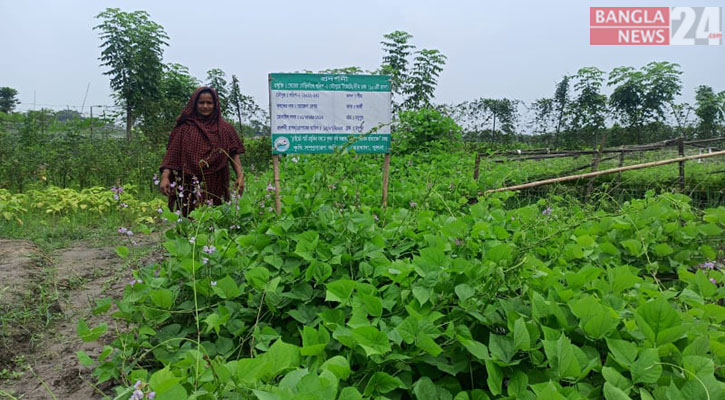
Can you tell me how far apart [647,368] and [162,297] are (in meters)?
1.35

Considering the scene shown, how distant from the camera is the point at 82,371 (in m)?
2.08

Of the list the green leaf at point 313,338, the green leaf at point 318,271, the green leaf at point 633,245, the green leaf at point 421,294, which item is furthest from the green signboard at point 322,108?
the green leaf at point 313,338

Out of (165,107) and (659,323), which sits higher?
(165,107)

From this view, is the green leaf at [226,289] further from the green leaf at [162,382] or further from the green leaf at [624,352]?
the green leaf at [624,352]

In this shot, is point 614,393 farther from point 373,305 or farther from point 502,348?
point 373,305

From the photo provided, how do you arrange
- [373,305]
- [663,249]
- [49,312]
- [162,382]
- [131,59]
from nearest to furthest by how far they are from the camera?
[162,382], [373,305], [663,249], [49,312], [131,59]

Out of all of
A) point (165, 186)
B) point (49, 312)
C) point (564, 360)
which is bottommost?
point (49, 312)

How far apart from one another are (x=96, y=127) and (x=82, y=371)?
991cm

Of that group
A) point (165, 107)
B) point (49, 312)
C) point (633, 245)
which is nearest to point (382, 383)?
point (633, 245)

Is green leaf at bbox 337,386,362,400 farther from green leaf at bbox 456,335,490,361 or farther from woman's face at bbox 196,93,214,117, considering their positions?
woman's face at bbox 196,93,214,117

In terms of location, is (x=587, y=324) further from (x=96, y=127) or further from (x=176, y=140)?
(x=96, y=127)

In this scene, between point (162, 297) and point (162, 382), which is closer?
point (162, 382)

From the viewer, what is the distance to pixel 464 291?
4.12 ft

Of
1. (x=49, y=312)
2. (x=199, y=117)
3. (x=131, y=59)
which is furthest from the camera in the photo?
(x=131, y=59)
